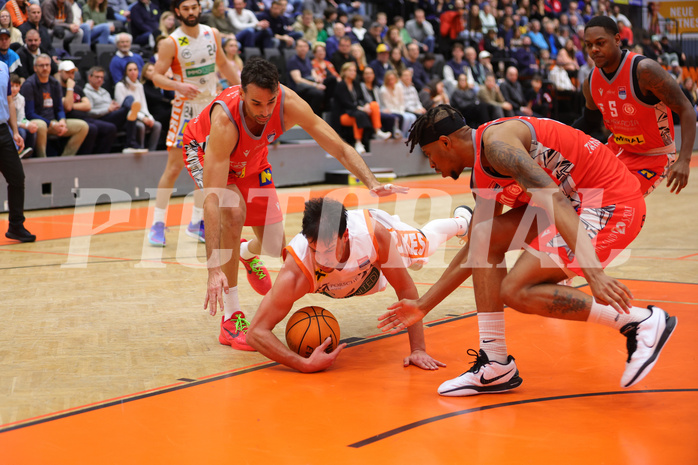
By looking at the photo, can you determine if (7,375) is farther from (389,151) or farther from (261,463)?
(389,151)

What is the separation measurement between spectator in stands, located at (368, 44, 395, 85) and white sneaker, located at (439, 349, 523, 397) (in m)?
13.6

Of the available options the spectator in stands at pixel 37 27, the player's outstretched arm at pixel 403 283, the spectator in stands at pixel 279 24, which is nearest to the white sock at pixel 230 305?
the player's outstretched arm at pixel 403 283

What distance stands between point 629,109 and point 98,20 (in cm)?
1043

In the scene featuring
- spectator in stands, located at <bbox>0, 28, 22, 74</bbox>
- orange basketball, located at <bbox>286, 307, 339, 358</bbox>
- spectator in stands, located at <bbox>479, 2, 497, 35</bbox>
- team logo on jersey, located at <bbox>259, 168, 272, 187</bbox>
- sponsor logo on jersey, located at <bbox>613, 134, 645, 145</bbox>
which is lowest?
orange basketball, located at <bbox>286, 307, 339, 358</bbox>

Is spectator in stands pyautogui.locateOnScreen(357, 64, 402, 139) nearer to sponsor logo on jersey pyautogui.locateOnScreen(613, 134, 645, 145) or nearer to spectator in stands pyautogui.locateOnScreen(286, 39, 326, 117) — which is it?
spectator in stands pyautogui.locateOnScreen(286, 39, 326, 117)

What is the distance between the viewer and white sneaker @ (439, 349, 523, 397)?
385 centimetres

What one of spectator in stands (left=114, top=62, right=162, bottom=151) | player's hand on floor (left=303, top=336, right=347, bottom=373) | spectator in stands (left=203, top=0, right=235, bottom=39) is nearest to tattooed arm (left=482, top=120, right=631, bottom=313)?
player's hand on floor (left=303, top=336, right=347, bottom=373)

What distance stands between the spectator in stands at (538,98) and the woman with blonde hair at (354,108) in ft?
18.9

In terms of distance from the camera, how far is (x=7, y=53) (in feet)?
34.6

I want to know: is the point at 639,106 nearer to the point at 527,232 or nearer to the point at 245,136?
the point at 527,232

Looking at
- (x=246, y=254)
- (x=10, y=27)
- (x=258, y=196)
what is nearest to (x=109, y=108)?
(x=10, y=27)

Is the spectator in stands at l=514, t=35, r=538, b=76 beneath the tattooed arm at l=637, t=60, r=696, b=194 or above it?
beneath

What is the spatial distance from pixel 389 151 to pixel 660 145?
10435 millimetres

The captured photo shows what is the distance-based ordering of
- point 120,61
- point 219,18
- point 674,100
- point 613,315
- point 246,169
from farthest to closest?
point 219,18 < point 120,61 < point 674,100 < point 246,169 < point 613,315
